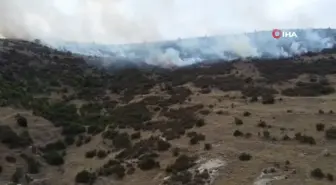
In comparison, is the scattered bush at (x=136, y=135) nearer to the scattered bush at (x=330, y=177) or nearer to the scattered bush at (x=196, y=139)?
A: the scattered bush at (x=196, y=139)

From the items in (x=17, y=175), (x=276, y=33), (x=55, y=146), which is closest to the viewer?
(x=17, y=175)

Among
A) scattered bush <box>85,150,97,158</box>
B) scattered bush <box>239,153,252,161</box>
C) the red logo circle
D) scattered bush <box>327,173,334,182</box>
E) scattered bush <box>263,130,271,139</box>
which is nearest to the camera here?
scattered bush <box>327,173,334,182</box>

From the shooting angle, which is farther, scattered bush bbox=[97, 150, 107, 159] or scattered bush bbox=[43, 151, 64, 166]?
scattered bush bbox=[97, 150, 107, 159]

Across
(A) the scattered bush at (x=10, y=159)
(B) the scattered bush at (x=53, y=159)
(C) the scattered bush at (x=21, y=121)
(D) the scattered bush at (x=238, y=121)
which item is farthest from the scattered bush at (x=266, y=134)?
(C) the scattered bush at (x=21, y=121)

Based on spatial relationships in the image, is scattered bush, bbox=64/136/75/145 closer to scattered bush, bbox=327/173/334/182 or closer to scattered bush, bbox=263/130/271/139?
scattered bush, bbox=263/130/271/139

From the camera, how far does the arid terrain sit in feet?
84.4

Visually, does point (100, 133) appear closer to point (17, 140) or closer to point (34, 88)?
point (17, 140)

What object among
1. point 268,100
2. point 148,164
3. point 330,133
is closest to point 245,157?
point 148,164

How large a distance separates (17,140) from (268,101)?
20.6m

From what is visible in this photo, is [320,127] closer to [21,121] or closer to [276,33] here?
[21,121]

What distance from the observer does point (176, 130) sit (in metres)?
34.7

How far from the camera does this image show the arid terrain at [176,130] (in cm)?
2572

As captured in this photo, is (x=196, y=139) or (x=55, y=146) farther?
(x=55, y=146)

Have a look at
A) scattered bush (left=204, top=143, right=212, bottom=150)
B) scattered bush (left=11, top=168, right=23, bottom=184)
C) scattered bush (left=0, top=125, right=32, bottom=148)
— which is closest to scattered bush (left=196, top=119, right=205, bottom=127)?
scattered bush (left=204, top=143, right=212, bottom=150)
